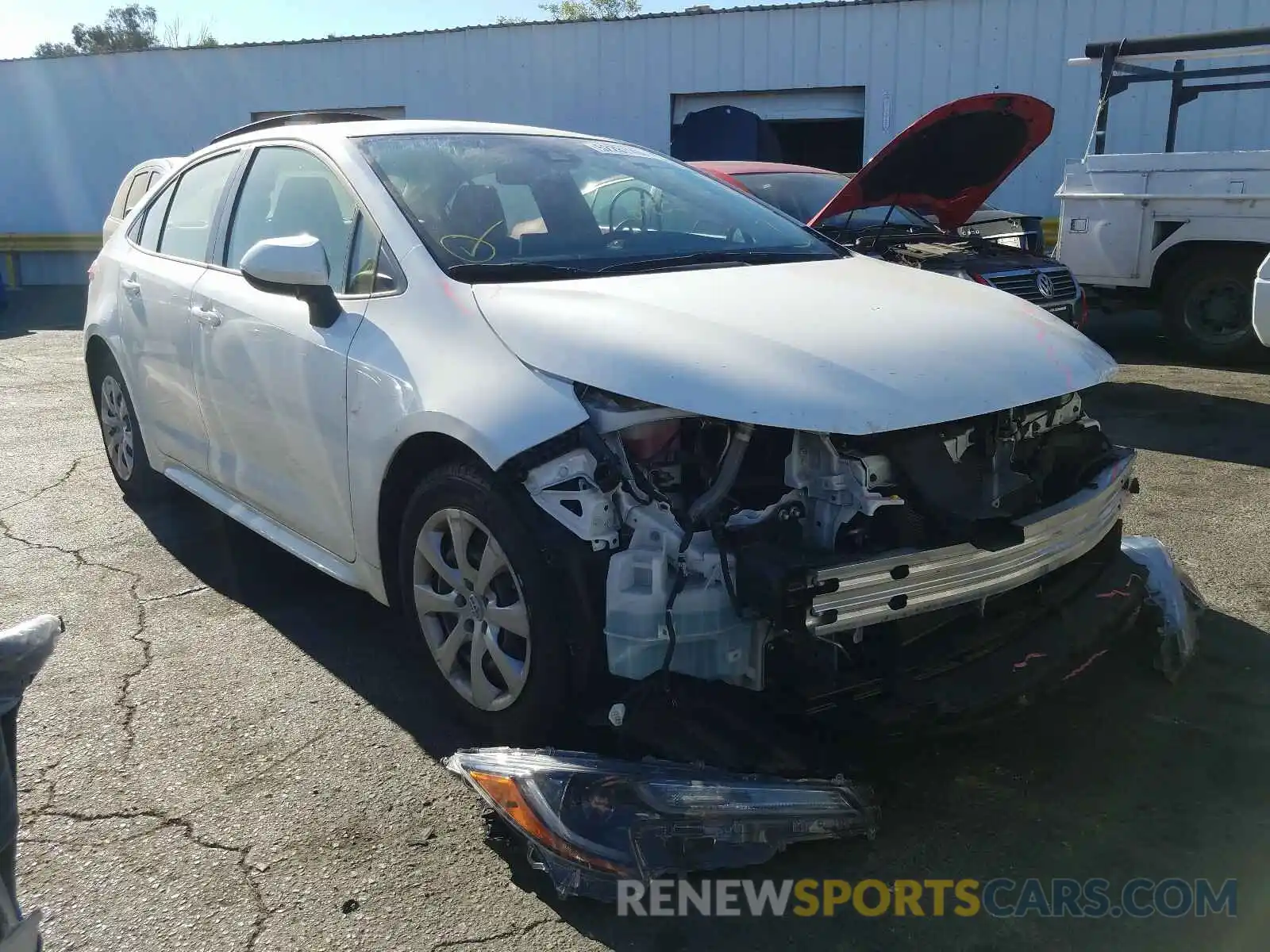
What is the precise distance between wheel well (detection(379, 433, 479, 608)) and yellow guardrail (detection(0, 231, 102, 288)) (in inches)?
711

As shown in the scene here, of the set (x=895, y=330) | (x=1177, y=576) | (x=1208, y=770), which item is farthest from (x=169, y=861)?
(x=1177, y=576)

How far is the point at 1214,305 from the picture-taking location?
28.9 feet

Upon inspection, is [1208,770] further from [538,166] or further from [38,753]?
[38,753]

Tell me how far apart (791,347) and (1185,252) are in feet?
24.5

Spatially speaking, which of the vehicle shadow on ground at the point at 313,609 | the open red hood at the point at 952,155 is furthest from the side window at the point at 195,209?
the open red hood at the point at 952,155

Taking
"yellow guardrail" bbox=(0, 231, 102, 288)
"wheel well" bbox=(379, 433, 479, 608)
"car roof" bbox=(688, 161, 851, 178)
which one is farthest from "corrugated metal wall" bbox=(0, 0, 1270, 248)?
"wheel well" bbox=(379, 433, 479, 608)

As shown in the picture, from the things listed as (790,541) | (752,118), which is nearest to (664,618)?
(790,541)

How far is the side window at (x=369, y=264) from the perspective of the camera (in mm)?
3256

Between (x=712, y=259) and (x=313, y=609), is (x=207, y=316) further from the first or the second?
(x=712, y=259)

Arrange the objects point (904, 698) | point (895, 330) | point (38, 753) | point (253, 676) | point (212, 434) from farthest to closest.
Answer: point (212, 434) < point (253, 676) < point (38, 753) < point (895, 330) < point (904, 698)

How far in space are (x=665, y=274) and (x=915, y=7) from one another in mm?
12307

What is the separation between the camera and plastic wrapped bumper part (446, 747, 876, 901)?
7.97 ft

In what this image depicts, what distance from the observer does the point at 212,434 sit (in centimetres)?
416

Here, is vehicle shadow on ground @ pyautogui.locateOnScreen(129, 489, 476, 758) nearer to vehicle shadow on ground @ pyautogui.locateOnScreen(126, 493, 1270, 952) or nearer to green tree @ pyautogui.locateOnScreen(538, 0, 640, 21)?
vehicle shadow on ground @ pyautogui.locateOnScreen(126, 493, 1270, 952)
